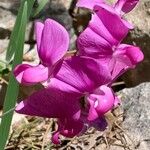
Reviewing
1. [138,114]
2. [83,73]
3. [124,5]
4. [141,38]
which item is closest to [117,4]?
[124,5]

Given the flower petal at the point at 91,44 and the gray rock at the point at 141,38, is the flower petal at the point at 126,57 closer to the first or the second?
the flower petal at the point at 91,44

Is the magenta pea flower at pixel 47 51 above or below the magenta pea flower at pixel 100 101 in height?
above

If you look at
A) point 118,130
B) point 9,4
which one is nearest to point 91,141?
point 118,130

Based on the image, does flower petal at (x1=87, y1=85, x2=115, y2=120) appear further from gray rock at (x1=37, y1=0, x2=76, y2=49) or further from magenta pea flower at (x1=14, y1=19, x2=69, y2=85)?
gray rock at (x1=37, y1=0, x2=76, y2=49)

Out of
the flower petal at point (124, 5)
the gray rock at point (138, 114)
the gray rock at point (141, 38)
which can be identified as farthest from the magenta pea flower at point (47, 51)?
the gray rock at point (141, 38)

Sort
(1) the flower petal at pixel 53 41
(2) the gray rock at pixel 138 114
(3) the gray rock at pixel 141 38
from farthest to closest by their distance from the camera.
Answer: (3) the gray rock at pixel 141 38, (2) the gray rock at pixel 138 114, (1) the flower petal at pixel 53 41

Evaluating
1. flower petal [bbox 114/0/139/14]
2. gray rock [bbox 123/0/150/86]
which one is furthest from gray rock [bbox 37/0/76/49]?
flower petal [bbox 114/0/139/14]

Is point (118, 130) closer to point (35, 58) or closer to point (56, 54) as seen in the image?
point (35, 58)

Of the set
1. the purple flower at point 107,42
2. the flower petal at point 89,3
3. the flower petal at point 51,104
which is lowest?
the flower petal at point 51,104

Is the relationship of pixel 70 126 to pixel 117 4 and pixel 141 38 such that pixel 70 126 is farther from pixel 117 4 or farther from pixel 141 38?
pixel 141 38
